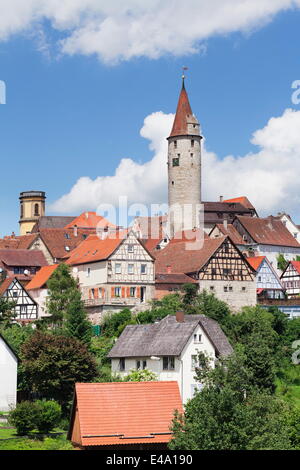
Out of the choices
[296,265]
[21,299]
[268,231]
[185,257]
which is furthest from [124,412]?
[268,231]

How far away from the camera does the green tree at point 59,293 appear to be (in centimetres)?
7250

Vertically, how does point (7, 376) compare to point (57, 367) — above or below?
below

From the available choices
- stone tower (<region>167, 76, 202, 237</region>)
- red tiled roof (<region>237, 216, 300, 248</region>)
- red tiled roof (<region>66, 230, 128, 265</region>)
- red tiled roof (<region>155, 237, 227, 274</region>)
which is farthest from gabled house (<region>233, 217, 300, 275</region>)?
red tiled roof (<region>66, 230, 128, 265</region>)

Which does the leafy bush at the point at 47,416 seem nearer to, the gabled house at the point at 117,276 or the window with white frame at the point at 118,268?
the gabled house at the point at 117,276

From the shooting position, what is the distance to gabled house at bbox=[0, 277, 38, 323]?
77562mm

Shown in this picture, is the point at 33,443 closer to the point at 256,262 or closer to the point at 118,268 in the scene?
the point at 118,268

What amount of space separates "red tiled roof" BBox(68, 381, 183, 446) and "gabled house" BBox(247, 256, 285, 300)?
38.8 metres

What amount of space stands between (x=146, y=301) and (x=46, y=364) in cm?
2293

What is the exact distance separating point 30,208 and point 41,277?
5246 cm

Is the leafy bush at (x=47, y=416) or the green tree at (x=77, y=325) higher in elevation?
the green tree at (x=77, y=325)

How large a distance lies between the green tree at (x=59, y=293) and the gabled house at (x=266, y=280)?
729 inches

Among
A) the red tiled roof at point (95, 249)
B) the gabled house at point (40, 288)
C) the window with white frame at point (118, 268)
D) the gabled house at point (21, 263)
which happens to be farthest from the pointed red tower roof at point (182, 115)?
the window with white frame at point (118, 268)

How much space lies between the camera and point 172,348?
5694 centimetres

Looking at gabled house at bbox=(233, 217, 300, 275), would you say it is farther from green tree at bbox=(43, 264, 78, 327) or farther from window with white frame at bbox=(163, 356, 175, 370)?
window with white frame at bbox=(163, 356, 175, 370)
